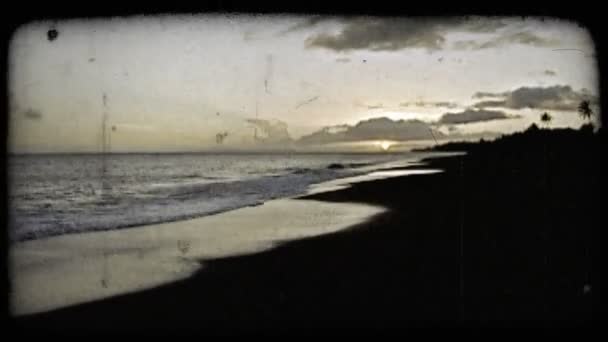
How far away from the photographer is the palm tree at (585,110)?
289 cm

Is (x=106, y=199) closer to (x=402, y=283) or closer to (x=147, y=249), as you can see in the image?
(x=147, y=249)

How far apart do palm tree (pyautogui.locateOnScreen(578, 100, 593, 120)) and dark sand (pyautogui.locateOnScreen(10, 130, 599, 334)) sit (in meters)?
0.27

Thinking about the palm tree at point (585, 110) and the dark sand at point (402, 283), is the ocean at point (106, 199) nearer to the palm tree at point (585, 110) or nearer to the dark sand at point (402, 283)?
the dark sand at point (402, 283)

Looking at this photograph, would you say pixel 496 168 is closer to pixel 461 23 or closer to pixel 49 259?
pixel 461 23

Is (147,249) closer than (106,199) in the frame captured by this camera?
Yes

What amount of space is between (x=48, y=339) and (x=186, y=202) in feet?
20.2

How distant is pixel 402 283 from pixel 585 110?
1.85 m

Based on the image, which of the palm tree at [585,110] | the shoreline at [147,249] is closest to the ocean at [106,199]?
the shoreline at [147,249]

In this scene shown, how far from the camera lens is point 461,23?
3.02m

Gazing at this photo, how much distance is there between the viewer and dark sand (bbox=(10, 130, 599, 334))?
2.87 m

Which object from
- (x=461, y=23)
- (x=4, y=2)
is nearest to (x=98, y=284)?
(x=4, y=2)

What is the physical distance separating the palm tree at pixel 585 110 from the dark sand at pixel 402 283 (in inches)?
10.7

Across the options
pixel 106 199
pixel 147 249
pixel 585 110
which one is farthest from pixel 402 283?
pixel 106 199

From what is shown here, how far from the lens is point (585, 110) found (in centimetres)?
296
